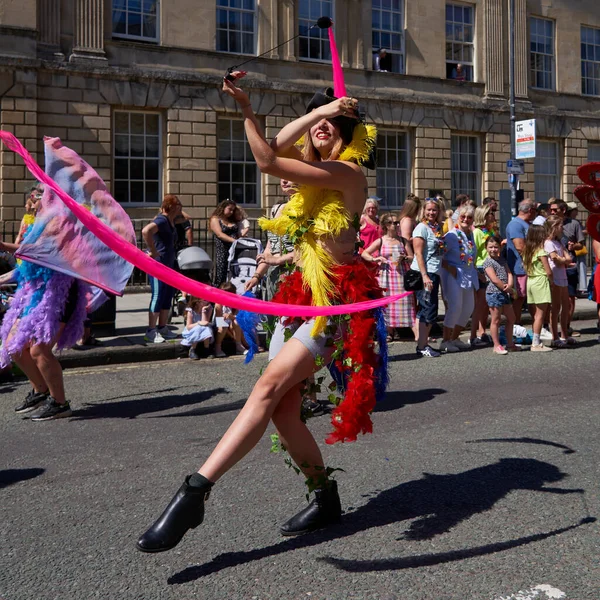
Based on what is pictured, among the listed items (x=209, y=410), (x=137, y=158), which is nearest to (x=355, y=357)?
(x=209, y=410)

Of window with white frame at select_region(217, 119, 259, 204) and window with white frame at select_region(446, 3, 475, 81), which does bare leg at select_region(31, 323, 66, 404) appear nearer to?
window with white frame at select_region(217, 119, 259, 204)

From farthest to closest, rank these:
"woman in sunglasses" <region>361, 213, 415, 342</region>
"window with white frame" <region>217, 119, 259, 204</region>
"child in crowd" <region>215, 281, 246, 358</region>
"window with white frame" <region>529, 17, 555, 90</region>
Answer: "window with white frame" <region>529, 17, 555, 90</region> < "window with white frame" <region>217, 119, 259, 204</region> < "woman in sunglasses" <region>361, 213, 415, 342</region> < "child in crowd" <region>215, 281, 246, 358</region>

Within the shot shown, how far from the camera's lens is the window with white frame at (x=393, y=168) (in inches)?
997

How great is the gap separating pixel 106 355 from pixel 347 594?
6931mm

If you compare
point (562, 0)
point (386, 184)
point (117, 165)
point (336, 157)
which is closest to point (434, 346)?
point (336, 157)

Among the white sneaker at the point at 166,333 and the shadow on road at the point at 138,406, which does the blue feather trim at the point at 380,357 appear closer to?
the shadow on road at the point at 138,406

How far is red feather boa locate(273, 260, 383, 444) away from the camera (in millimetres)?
3771

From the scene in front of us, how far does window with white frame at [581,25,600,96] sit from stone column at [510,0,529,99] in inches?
125

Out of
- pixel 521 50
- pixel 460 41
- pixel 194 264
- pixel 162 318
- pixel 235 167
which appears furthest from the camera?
pixel 521 50

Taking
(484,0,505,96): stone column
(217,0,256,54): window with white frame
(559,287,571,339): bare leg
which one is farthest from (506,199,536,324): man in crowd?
(484,0,505,96): stone column

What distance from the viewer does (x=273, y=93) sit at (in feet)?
75.0

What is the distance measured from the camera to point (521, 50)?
27.5 meters

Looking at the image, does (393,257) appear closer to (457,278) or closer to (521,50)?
(457,278)

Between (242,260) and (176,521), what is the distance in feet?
22.8
